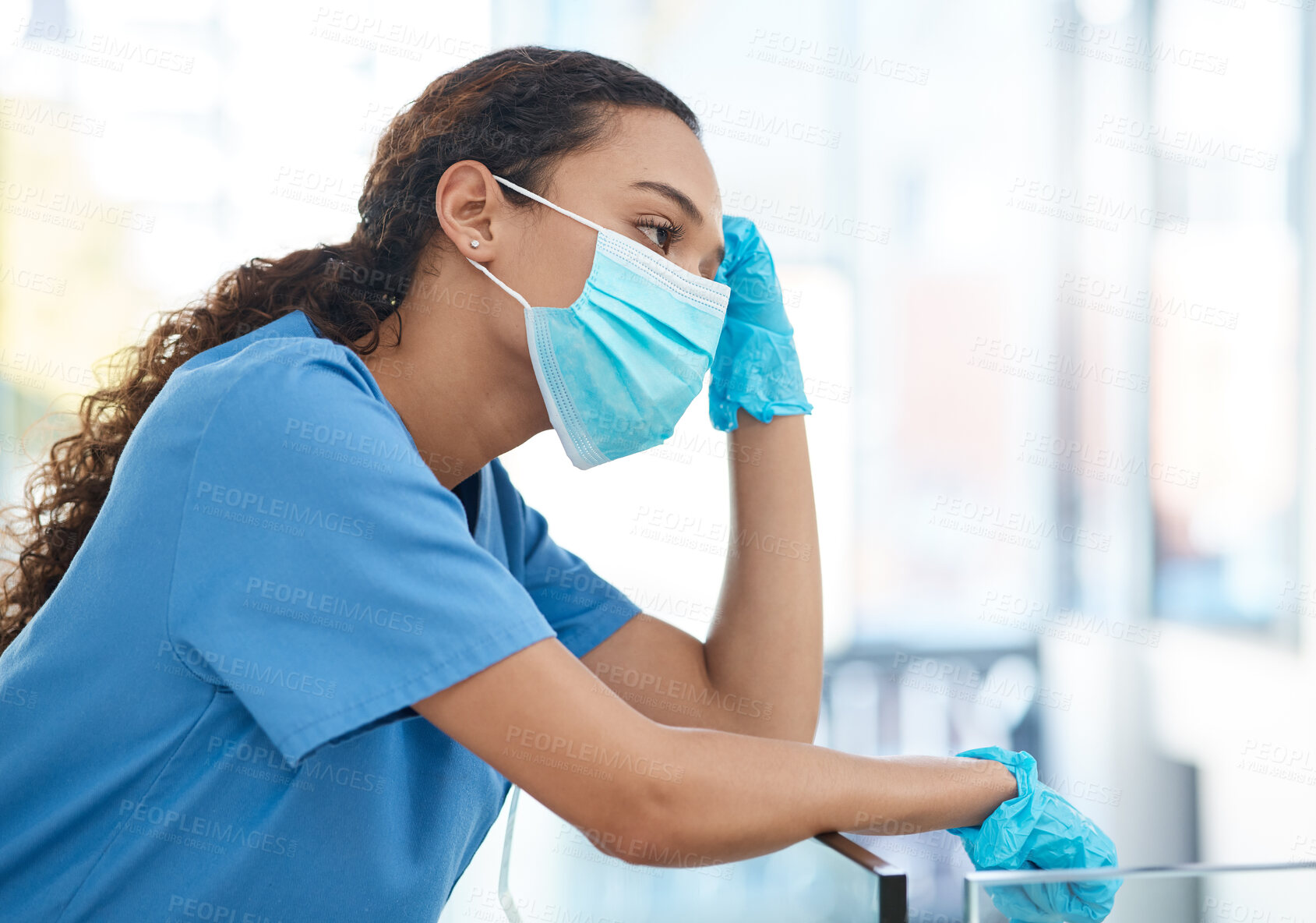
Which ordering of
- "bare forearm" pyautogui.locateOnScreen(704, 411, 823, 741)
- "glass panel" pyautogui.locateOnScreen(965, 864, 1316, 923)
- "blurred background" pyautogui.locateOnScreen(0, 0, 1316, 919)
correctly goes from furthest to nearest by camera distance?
"blurred background" pyautogui.locateOnScreen(0, 0, 1316, 919)
"bare forearm" pyautogui.locateOnScreen(704, 411, 823, 741)
"glass panel" pyautogui.locateOnScreen(965, 864, 1316, 923)

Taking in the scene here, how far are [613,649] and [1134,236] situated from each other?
2351 millimetres

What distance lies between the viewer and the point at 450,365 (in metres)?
0.95

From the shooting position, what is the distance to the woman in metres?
0.67

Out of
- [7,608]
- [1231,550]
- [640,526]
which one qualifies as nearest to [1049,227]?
[1231,550]

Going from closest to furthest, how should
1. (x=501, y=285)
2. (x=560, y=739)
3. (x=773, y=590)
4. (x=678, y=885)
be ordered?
(x=560, y=739), (x=678, y=885), (x=501, y=285), (x=773, y=590)

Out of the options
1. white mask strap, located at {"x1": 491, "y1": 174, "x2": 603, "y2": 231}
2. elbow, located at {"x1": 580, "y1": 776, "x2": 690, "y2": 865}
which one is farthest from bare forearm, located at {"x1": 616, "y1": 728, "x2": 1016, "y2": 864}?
white mask strap, located at {"x1": 491, "y1": 174, "x2": 603, "y2": 231}

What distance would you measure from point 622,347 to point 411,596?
0.38 metres

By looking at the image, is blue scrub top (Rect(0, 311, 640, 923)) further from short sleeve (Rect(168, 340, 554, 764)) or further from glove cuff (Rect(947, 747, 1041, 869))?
glove cuff (Rect(947, 747, 1041, 869))

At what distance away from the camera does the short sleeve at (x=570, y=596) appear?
112cm

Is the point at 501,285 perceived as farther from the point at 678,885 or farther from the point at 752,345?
the point at 678,885

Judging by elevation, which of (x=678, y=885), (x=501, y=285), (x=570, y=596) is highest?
(x=501, y=285)

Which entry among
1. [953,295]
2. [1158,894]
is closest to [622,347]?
[1158,894]

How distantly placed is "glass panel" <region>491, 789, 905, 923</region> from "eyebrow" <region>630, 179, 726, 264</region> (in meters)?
0.58

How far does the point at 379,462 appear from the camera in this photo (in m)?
0.70
